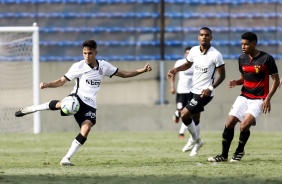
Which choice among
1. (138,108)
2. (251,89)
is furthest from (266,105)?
(138,108)

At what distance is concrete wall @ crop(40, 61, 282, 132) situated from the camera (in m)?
24.8

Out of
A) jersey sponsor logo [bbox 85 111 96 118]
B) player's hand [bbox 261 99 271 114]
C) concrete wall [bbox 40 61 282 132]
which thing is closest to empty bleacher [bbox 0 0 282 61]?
concrete wall [bbox 40 61 282 132]

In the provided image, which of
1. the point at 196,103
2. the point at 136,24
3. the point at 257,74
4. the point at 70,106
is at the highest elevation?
the point at 136,24

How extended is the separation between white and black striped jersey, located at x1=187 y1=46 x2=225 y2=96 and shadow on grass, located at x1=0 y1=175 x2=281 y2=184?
458cm

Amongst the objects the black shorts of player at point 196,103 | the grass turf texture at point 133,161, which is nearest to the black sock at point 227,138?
the grass turf texture at point 133,161

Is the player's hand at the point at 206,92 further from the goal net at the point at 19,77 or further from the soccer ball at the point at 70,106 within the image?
the goal net at the point at 19,77

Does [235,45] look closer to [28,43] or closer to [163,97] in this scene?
[163,97]

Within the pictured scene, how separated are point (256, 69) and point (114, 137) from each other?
8.63 m

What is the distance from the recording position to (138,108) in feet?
81.7

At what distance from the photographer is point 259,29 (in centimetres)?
2605

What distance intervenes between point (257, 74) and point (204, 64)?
2.14m

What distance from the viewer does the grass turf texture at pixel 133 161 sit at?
11312 mm

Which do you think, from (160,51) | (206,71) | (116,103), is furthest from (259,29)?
(206,71)

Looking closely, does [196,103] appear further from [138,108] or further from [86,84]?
[138,108]
